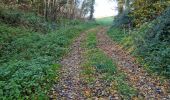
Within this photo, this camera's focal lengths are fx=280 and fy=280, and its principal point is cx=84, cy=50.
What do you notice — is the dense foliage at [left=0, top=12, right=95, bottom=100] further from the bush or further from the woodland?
the bush

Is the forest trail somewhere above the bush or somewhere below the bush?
below

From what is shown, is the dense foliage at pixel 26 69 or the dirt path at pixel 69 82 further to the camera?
the dirt path at pixel 69 82

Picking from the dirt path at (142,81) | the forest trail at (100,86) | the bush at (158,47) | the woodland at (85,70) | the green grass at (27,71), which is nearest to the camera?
the green grass at (27,71)

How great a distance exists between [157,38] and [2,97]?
9.70 m

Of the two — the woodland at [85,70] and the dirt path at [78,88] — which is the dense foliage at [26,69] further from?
the dirt path at [78,88]

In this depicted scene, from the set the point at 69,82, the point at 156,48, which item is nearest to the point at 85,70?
the point at 69,82

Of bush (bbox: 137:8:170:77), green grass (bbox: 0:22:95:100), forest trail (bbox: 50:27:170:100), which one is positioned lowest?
forest trail (bbox: 50:27:170:100)

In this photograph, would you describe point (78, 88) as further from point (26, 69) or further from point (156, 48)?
point (156, 48)

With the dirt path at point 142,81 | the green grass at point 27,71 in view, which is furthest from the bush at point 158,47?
the green grass at point 27,71

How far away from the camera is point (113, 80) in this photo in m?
11.1

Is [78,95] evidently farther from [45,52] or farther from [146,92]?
[45,52]

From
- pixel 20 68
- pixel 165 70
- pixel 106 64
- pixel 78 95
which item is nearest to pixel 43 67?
pixel 20 68

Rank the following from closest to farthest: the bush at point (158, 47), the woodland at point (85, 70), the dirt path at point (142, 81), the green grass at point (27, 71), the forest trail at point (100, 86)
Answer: the green grass at point (27, 71) → the woodland at point (85, 70) → the forest trail at point (100, 86) → the dirt path at point (142, 81) → the bush at point (158, 47)

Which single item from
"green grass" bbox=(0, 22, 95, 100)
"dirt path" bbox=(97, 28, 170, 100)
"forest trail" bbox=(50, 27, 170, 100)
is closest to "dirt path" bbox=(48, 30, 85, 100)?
"forest trail" bbox=(50, 27, 170, 100)
